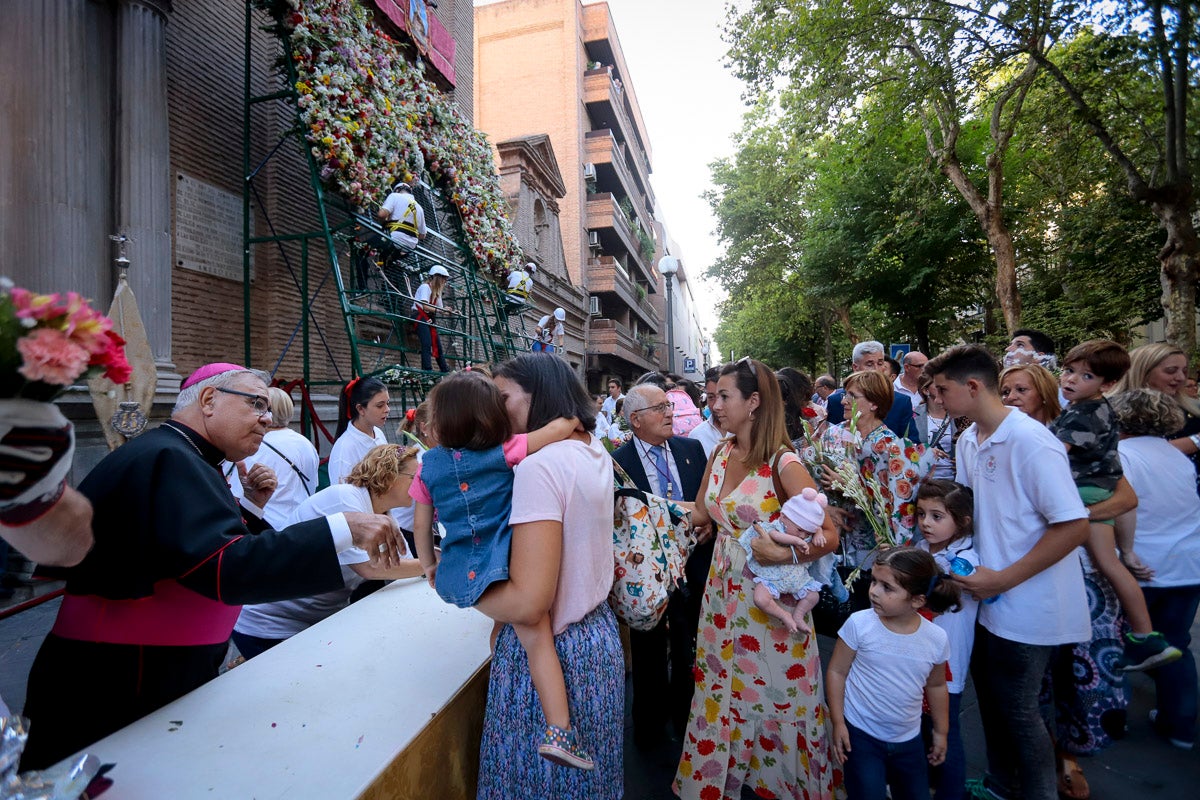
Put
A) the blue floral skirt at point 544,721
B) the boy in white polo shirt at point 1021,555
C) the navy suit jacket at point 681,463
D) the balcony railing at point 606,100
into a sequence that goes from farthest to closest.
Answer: the balcony railing at point 606,100 < the navy suit jacket at point 681,463 < the boy in white polo shirt at point 1021,555 < the blue floral skirt at point 544,721

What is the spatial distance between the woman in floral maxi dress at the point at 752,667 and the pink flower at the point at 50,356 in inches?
91.9

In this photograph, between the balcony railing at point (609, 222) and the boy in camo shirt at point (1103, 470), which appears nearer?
the boy in camo shirt at point (1103, 470)

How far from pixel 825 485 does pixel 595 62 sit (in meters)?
32.1

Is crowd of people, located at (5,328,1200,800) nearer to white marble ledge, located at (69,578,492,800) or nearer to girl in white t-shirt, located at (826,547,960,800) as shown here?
girl in white t-shirt, located at (826,547,960,800)

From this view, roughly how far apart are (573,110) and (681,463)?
24780 millimetres

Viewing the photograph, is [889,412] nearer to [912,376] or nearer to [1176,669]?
[912,376]

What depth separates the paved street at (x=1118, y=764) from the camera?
118 inches

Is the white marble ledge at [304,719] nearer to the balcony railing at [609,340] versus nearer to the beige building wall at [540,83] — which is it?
the beige building wall at [540,83]

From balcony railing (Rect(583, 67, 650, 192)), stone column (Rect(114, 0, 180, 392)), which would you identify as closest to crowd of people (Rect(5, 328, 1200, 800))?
stone column (Rect(114, 0, 180, 392))

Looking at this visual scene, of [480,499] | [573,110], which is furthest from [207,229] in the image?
[573,110]

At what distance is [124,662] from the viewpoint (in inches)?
70.1

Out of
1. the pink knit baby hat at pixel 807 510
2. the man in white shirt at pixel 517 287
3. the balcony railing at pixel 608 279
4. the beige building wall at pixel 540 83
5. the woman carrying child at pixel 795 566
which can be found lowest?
the woman carrying child at pixel 795 566

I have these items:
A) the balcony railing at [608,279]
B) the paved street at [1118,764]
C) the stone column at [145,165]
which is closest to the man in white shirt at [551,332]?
the stone column at [145,165]

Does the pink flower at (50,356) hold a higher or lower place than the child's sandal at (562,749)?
higher
